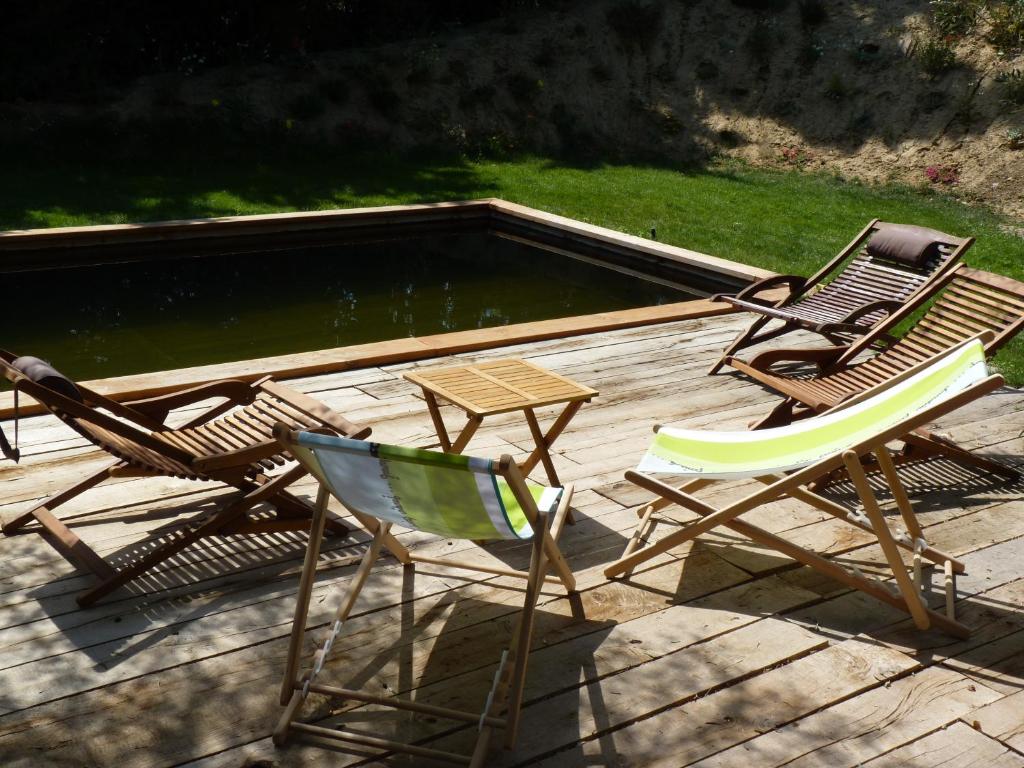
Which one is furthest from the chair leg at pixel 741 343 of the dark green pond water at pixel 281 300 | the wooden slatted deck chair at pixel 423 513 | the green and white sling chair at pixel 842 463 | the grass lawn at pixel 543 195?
the wooden slatted deck chair at pixel 423 513

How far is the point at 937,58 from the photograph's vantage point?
14.3m

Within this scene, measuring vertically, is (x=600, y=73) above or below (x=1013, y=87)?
below

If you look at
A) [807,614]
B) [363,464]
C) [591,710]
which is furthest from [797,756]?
[363,464]

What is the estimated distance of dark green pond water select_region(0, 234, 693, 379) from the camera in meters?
7.76

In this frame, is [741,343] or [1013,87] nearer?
[741,343]

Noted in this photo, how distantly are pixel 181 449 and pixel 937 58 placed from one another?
13464 millimetres

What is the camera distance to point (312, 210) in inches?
429

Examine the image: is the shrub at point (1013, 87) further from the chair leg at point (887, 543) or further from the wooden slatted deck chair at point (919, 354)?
the chair leg at point (887, 543)

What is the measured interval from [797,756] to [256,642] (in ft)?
5.15

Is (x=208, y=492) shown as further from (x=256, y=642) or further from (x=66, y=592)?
(x=256, y=642)

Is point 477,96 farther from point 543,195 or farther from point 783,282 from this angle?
point 783,282

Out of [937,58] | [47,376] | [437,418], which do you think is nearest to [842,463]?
[437,418]

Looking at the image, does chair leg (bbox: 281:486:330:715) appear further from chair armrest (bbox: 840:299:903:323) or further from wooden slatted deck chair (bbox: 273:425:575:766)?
chair armrest (bbox: 840:299:903:323)

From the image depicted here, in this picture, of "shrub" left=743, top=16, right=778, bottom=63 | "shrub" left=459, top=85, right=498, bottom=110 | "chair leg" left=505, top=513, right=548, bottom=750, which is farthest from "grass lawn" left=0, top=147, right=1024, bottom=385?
"chair leg" left=505, top=513, right=548, bottom=750
